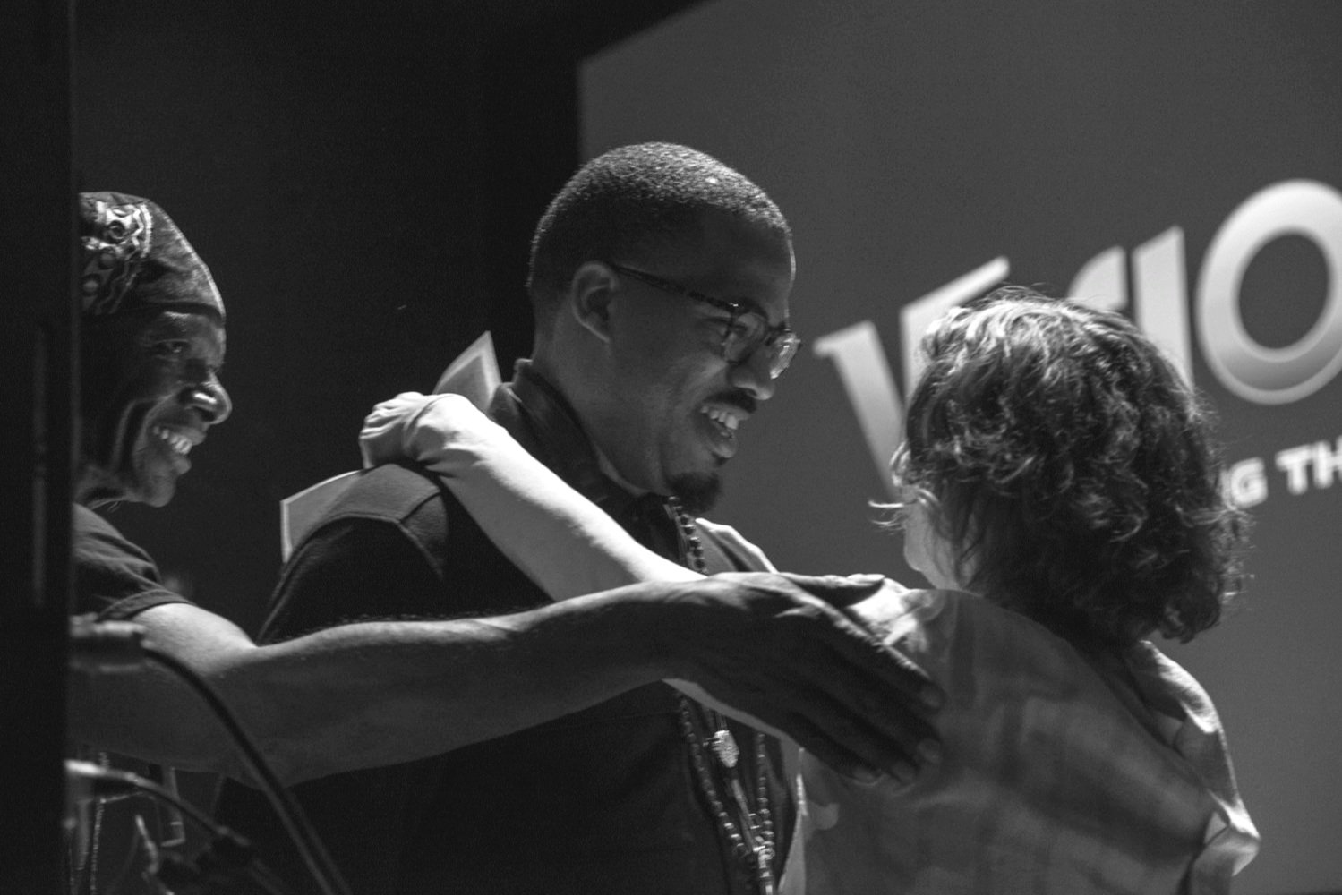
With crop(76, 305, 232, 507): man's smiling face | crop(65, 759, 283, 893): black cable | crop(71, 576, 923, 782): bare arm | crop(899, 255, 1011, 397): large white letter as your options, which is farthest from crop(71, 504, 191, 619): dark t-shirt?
crop(899, 255, 1011, 397): large white letter

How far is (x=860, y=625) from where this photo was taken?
1.32m

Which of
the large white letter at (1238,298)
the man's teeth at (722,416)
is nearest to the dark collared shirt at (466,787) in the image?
the man's teeth at (722,416)

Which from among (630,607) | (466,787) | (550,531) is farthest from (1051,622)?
(466,787)

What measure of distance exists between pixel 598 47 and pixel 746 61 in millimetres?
524

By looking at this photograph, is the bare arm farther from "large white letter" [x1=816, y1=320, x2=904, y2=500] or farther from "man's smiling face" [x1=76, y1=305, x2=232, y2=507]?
"large white letter" [x1=816, y1=320, x2=904, y2=500]

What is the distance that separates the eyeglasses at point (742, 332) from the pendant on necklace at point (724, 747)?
1.65 ft

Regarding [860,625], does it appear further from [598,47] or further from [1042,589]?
[598,47]

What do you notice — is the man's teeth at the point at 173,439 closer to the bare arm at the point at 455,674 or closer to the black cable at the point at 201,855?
the bare arm at the point at 455,674

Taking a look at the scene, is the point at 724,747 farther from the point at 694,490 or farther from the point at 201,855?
the point at 201,855

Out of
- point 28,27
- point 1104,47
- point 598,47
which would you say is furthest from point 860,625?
point 598,47

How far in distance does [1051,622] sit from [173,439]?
1.13m

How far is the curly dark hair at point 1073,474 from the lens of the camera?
4.72 feet

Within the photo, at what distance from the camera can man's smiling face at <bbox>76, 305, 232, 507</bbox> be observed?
6.32 ft

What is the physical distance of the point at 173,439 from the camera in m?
2.02
